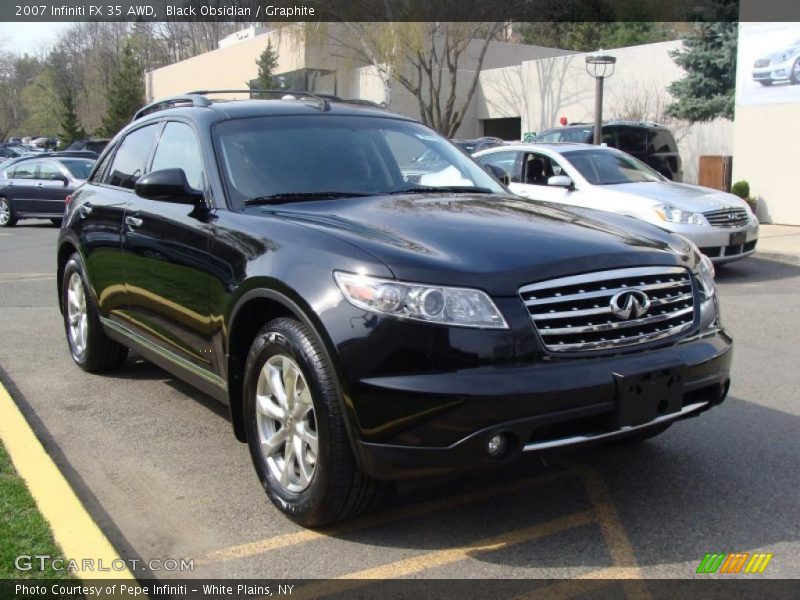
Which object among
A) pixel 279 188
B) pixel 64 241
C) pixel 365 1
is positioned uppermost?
pixel 365 1

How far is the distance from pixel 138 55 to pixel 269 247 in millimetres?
85011

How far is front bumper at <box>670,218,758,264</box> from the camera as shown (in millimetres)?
10414

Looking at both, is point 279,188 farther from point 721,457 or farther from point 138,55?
point 138,55

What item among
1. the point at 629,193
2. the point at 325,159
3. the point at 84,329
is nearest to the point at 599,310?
the point at 325,159

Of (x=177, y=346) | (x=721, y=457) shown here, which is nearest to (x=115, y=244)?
(x=177, y=346)

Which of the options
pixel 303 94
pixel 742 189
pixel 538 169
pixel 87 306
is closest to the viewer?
pixel 303 94

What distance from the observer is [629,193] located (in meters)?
11.0

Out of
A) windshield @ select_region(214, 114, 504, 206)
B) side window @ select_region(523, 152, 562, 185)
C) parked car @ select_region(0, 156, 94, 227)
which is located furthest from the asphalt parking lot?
parked car @ select_region(0, 156, 94, 227)

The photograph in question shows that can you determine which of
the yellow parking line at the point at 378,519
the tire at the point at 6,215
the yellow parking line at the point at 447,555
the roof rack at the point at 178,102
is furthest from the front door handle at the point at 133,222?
the tire at the point at 6,215

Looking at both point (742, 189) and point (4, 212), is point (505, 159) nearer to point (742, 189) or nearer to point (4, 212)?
point (742, 189)

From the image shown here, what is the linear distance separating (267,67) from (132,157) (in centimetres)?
3926

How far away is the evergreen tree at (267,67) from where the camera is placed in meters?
42.1

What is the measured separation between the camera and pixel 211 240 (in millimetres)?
4188

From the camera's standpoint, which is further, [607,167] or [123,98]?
[123,98]
